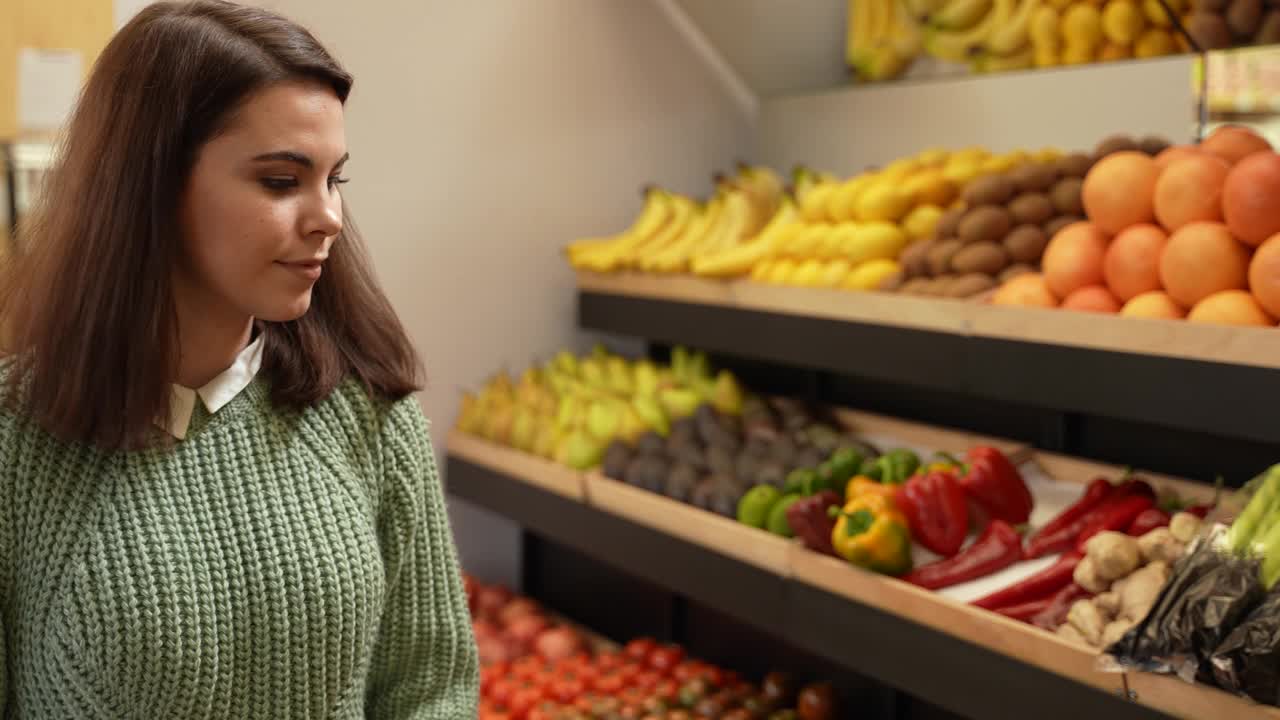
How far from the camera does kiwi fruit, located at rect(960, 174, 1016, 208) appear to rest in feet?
9.32

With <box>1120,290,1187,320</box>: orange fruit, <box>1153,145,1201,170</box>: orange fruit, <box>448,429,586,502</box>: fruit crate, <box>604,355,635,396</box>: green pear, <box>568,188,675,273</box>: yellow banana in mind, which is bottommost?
<box>448,429,586,502</box>: fruit crate

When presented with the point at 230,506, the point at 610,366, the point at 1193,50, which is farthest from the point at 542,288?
the point at 230,506

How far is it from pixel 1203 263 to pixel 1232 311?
0.11 meters

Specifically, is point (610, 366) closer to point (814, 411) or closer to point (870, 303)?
point (814, 411)

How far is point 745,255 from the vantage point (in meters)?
3.34

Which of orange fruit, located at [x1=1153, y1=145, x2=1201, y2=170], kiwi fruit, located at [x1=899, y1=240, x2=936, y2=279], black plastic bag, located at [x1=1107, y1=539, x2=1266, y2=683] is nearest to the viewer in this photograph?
black plastic bag, located at [x1=1107, y1=539, x2=1266, y2=683]

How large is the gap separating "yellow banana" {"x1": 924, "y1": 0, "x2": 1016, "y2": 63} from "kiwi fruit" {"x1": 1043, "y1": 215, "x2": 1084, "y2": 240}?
36.1 inches

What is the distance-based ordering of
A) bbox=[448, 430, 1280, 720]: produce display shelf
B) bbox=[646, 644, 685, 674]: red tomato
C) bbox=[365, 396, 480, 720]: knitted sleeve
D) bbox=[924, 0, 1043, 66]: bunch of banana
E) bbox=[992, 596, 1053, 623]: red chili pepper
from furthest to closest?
1. bbox=[924, 0, 1043, 66]: bunch of banana
2. bbox=[646, 644, 685, 674]: red tomato
3. bbox=[992, 596, 1053, 623]: red chili pepper
4. bbox=[448, 430, 1280, 720]: produce display shelf
5. bbox=[365, 396, 480, 720]: knitted sleeve

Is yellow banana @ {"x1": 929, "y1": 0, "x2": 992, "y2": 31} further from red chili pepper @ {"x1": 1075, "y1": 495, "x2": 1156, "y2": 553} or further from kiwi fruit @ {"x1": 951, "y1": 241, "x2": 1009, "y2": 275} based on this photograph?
red chili pepper @ {"x1": 1075, "y1": 495, "x2": 1156, "y2": 553}

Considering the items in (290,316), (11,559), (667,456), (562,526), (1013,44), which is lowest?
(562,526)

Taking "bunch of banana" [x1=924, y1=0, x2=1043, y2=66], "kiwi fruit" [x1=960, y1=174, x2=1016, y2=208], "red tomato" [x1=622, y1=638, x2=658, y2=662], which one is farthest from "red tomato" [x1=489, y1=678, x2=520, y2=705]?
"bunch of banana" [x1=924, y1=0, x2=1043, y2=66]

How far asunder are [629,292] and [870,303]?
1.06m

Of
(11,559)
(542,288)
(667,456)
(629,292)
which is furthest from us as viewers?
(542,288)

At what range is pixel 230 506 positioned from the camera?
60.6 inches
